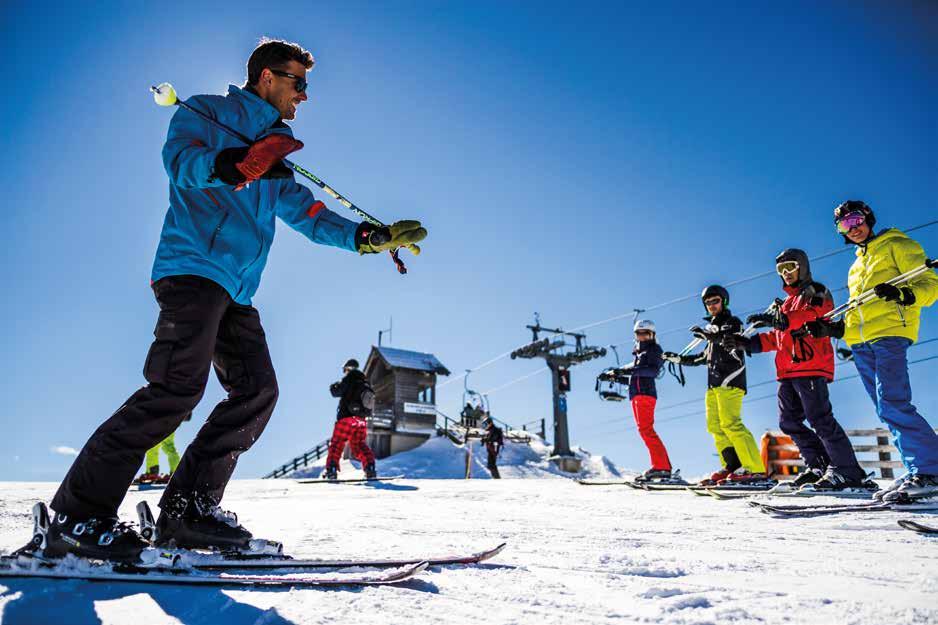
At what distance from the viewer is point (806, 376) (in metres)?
4.55

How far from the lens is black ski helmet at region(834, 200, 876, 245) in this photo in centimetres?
409

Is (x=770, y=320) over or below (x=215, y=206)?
over

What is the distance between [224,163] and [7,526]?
254 centimetres

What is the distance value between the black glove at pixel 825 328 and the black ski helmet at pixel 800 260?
0.80 meters

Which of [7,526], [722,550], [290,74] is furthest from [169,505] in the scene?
[722,550]

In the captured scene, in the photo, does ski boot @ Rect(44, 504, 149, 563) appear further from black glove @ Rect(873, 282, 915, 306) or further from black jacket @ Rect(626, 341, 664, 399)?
black jacket @ Rect(626, 341, 664, 399)

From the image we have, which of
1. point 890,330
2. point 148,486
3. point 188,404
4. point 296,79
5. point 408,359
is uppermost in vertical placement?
point 408,359

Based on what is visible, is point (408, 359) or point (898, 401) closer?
point (898, 401)

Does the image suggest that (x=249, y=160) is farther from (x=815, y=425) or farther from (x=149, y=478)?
(x=149, y=478)

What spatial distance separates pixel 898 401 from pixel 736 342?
5.65 ft

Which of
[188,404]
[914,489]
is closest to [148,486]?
[188,404]

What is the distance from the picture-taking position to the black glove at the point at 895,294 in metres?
3.51

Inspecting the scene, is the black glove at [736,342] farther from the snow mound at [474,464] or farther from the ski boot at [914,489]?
the snow mound at [474,464]

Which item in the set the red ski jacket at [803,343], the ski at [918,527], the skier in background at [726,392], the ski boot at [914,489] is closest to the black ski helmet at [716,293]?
the skier in background at [726,392]
